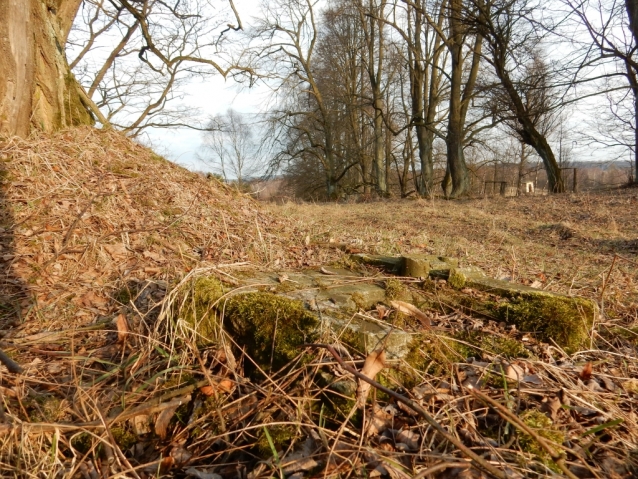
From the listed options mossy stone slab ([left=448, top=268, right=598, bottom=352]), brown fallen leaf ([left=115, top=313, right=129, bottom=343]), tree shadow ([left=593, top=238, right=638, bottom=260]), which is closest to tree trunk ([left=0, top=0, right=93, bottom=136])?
brown fallen leaf ([left=115, top=313, right=129, bottom=343])

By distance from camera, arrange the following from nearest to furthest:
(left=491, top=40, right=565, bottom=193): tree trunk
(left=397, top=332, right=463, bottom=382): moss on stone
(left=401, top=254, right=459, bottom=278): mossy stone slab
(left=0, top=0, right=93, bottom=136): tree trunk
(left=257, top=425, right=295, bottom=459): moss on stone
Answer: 1. (left=257, top=425, right=295, bottom=459): moss on stone
2. (left=397, top=332, right=463, bottom=382): moss on stone
3. (left=401, top=254, right=459, bottom=278): mossy stone slab
4. (left=0, top=0, right=93, bottom=136): tree trunk
5. (left=491, top=40, right=565, bottom=193): tree trunk

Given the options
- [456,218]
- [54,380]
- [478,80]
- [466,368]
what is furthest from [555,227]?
[478,80]

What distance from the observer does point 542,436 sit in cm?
135

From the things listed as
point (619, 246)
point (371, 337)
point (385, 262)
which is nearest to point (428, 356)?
point (371, 337)

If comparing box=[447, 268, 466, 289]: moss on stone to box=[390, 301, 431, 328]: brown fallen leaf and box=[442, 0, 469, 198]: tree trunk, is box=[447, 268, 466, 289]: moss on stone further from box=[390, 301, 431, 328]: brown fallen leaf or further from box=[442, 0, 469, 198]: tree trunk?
box=[442, 0, 469, 198]: tree trunk

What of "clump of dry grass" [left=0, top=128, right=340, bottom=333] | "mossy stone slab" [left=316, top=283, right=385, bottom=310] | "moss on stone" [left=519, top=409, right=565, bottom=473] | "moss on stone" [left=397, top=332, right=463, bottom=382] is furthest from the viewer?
"clump of dry grass" [left=0, top=128, right=340, bottom=333]

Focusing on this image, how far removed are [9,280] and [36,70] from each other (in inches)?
145

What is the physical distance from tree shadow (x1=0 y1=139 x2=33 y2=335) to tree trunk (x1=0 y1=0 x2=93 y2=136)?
1.38m

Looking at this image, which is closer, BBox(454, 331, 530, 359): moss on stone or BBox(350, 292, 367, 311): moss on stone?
BBox(454, 331, 530, 359): moss on stone

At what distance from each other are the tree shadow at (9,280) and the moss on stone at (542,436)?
282 cm

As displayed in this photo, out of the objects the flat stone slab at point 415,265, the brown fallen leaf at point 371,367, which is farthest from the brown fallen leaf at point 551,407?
the flat stone slab at point 415,265

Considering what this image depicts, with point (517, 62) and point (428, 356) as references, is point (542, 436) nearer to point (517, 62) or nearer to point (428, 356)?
point (428, 356)

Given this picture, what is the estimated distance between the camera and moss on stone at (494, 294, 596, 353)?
200cm

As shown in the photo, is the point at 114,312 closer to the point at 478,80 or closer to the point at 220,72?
the point at 220,72
